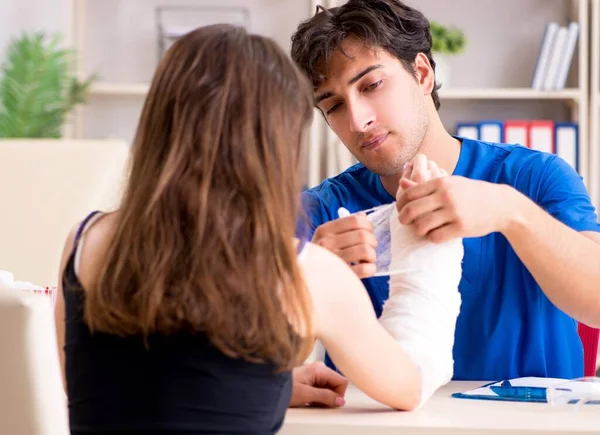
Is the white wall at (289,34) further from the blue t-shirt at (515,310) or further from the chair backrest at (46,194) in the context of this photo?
the blue t-shirt at (515,310)

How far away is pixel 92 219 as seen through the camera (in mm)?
1047

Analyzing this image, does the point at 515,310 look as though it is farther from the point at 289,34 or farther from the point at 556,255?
the point at 289,34

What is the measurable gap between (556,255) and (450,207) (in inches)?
9.1

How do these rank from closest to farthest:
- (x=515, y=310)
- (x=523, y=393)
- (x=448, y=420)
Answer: (x=448, y=420) < (x=523, y=393) < (x=515, y=310)

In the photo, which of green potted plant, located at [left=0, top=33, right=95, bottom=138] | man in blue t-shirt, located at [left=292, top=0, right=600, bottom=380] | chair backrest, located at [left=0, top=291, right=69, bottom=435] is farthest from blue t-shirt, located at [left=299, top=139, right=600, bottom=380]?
green potted plant, located at [left=0, top=33, right=95, bottom=138]

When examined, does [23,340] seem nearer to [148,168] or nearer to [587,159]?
[148,168]

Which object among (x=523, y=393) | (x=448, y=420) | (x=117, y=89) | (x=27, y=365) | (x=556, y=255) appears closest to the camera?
(x=27, y=365)

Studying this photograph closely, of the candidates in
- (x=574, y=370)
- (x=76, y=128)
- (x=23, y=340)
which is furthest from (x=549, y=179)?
(x=76, y=128)

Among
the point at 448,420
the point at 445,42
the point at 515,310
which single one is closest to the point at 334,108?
the point at 515,310

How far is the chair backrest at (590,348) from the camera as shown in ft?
5.56

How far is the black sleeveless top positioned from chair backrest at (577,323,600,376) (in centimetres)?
90

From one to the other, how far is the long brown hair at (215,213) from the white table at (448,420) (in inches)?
4.2

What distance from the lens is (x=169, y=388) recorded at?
95cm

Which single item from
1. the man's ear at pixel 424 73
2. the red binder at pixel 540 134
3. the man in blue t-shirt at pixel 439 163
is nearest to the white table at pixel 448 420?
the man in blue t-shirt at pixel 439 163
